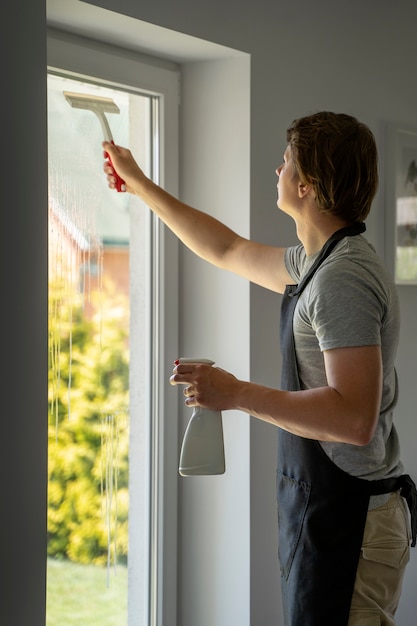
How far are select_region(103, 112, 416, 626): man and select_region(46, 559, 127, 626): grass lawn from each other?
568 mm

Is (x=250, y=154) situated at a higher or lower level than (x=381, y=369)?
higher

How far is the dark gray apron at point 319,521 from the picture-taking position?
1.62 metres

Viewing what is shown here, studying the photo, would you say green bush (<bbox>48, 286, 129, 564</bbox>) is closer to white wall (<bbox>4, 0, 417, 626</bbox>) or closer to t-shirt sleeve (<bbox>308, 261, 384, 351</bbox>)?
white wall (<bbox>4, 0, 417, 626</bbox>)

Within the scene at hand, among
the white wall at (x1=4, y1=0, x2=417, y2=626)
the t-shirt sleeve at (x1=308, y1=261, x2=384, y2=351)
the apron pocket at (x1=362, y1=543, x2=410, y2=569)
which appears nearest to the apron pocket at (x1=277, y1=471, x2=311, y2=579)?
the apron pocket at (x1=362, y1=543, x2=410, y2=569)

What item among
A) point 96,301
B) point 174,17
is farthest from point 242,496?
point 174,17

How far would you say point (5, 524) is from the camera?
4.91 feet

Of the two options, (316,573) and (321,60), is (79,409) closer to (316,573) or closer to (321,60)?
(316,573)

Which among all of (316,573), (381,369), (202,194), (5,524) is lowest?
(316,573)

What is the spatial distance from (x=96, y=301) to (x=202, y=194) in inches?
16.7

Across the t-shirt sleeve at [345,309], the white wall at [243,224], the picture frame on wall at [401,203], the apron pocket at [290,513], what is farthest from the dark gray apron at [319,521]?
the picture frame on wall at [401,203]

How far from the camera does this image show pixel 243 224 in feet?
7.09

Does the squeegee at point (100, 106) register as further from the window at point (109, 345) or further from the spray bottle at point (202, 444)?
the spray bottle at point (202, 444)

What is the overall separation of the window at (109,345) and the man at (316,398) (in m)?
0.52

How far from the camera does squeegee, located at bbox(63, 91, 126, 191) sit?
6.43 ft
